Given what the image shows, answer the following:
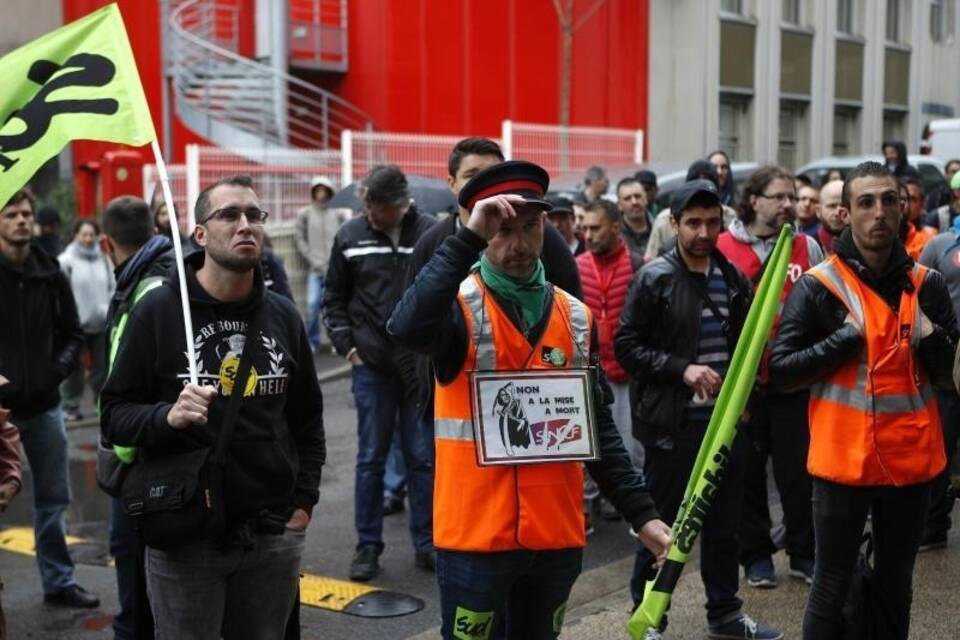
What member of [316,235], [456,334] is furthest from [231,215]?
[316,235]

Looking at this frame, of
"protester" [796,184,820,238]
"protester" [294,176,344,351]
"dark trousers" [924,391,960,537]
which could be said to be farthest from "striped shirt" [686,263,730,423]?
"protester" [294,176,344,351]

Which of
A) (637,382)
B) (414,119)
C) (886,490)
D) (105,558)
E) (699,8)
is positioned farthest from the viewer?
(699,8)

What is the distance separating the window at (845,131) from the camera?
32625mm

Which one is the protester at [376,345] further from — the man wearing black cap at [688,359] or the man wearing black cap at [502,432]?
the man wearing black cap at [502,432]

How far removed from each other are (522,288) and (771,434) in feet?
9.81

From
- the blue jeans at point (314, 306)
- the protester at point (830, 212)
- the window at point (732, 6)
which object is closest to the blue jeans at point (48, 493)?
the protester at point (830, 212)

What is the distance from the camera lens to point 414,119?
24469 millimetres

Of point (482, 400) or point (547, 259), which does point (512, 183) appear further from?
point (547, 259)

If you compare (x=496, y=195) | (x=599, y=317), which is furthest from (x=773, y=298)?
(x=599, y=317)

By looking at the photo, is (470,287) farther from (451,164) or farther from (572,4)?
(572,4)

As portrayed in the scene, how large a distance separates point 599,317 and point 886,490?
3.11 m

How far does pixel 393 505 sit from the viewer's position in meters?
8.35

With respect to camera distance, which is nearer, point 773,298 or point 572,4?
point 773,298

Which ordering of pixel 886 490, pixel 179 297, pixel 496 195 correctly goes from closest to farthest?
pixel 496 195 → pixel 179 297 → pixel 886 490
